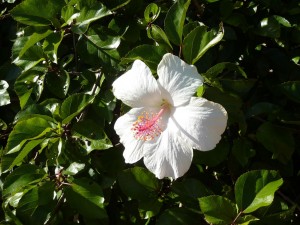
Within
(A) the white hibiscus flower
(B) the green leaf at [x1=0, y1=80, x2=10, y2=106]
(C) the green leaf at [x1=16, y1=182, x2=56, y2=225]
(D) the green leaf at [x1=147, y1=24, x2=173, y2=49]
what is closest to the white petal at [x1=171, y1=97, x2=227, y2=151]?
(A) the white hibiscus flower

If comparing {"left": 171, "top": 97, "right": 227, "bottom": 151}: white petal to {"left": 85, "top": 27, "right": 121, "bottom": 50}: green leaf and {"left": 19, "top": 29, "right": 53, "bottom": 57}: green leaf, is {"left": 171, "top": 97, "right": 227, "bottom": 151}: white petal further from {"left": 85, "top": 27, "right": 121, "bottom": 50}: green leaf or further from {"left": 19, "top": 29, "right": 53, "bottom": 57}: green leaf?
{"left": 19, "top": 29, "right": 53, "bottom": 57}: green leaf

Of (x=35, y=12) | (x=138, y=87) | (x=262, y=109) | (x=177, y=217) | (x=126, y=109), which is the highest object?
(x=35, y=12)

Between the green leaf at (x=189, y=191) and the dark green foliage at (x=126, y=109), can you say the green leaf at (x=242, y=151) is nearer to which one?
the dark green foliage at (x=126, y=109)

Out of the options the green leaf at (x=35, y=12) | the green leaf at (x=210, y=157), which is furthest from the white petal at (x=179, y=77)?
the green leaf at (x=35, y=12)

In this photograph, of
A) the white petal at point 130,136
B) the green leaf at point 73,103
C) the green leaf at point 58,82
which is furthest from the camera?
the green leaf at point 58,82

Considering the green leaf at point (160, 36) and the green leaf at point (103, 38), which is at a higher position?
the green leaf at point (160, 36)

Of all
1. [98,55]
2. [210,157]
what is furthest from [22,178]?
[210,157]

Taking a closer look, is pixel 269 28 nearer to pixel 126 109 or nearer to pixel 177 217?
pixel 126 109
